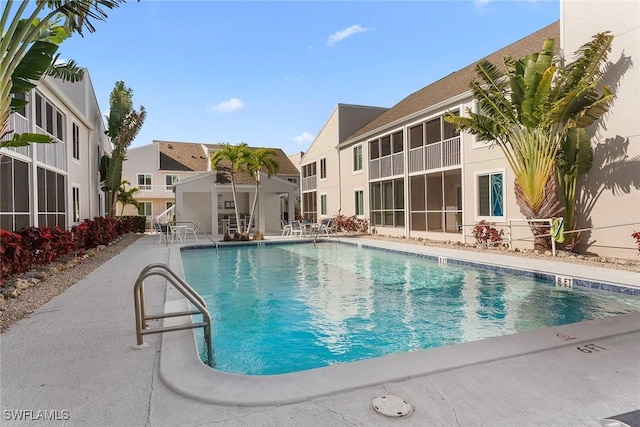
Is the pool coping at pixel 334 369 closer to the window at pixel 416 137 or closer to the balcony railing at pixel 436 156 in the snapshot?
the balcony railing at pixel 436 156

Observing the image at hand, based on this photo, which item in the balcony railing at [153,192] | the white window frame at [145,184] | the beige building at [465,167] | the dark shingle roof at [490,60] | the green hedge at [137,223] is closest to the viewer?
the beige building at [465,167]

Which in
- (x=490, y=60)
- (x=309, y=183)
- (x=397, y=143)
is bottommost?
(x=309, y=183)

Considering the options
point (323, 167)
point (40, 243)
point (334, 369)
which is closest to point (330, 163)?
point (323, 167)

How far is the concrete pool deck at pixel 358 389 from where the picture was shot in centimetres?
278

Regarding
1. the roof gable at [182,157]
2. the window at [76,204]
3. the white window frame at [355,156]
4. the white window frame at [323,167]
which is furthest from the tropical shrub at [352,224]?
the roof gable at [182,157]

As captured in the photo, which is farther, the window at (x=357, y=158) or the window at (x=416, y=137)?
the window at (x=357, y=158)

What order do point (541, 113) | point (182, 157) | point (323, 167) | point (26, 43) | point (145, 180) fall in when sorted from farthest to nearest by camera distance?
point (182, 157) → point (145, 180) → point (323, 167) → point (541, 113) → point (26, 43)

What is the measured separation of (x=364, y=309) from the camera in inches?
282

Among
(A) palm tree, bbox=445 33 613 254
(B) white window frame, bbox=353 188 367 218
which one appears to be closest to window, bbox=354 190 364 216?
(B) white window frame, bbox=353 188 367 218

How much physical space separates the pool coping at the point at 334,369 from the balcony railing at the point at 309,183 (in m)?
25.2

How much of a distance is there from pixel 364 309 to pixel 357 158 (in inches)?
680

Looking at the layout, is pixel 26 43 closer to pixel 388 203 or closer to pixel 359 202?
pixel 388 203

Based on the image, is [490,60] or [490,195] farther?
[490,60]

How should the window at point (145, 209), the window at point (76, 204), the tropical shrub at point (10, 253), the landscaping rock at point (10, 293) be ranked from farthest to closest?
the window at point (145, 209) < the window at point (76, 204) < the tropical shrub at point (10, 253) < the landscaping rock at point (10, 293)
